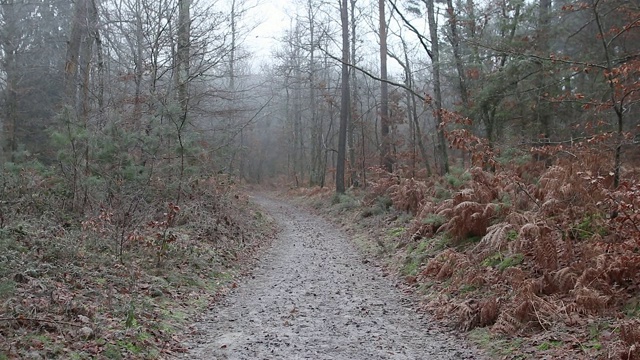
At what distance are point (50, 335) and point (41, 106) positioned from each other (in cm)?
2027

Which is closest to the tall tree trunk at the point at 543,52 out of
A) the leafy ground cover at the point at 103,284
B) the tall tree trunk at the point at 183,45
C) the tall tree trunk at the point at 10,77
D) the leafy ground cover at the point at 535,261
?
the leafy ground cover at the point at 535,261

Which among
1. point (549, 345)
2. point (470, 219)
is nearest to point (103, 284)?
point (549, 345)

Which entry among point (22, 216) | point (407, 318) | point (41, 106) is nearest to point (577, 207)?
point (407, 318)

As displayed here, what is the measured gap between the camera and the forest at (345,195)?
6.42 meters

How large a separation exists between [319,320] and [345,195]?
15.8 metres

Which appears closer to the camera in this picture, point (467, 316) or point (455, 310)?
point (467, 316)

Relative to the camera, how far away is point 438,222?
12.0m

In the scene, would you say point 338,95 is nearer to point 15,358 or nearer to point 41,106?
point 41,106

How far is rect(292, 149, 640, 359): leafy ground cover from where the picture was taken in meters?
6.04

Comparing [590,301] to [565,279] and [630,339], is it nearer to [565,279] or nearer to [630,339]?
[565,279]

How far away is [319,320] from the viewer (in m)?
7.70

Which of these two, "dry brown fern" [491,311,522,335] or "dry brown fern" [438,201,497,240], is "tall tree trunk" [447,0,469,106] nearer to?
"dry brown fern" [438,201,497,240]

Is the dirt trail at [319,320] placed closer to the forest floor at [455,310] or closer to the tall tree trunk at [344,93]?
the forest floor at [455,310]

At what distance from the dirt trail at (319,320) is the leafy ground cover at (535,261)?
58cm
